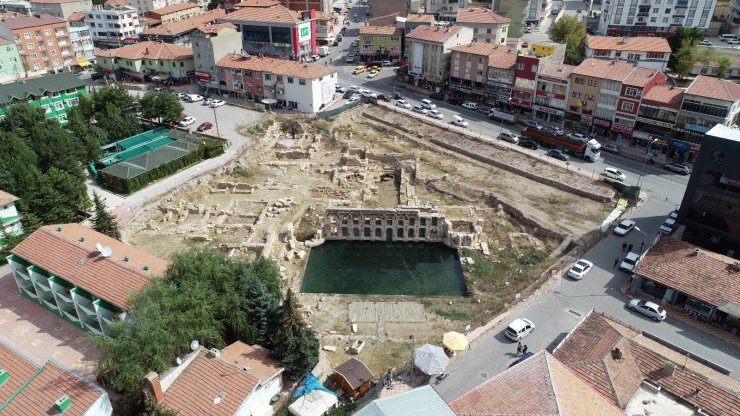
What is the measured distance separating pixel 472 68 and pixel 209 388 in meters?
71.5

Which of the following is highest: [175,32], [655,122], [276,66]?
[175,32]

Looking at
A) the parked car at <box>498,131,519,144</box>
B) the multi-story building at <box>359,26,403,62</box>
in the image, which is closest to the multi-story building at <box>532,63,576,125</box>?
the parked car at <box>498,131,519,144</box>

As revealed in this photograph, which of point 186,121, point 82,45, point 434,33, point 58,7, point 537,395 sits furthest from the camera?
→ point 58,7

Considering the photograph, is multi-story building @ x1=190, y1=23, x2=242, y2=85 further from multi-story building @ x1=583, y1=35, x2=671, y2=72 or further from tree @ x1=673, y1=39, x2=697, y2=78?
tree @ x1=673, y1=39, x2=697, y2=78

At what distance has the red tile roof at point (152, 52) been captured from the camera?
96188mm

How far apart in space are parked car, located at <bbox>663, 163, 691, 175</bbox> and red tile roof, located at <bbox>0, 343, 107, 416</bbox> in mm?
67463

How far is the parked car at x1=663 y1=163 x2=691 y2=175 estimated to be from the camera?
63.7 meters

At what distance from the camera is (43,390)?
96.0 feet

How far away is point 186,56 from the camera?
96500mm

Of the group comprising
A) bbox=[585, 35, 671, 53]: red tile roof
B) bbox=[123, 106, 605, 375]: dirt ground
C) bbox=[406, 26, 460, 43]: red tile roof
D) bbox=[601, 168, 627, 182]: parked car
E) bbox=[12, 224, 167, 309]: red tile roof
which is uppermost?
bbox=[406, 26, 460, 43]: red tile roof

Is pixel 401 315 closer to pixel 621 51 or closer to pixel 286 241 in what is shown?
pixel 286 241

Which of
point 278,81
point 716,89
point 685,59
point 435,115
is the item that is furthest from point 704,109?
point 278,81

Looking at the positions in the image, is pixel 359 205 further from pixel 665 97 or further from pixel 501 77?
pixel 665 97

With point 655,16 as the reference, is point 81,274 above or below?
below
